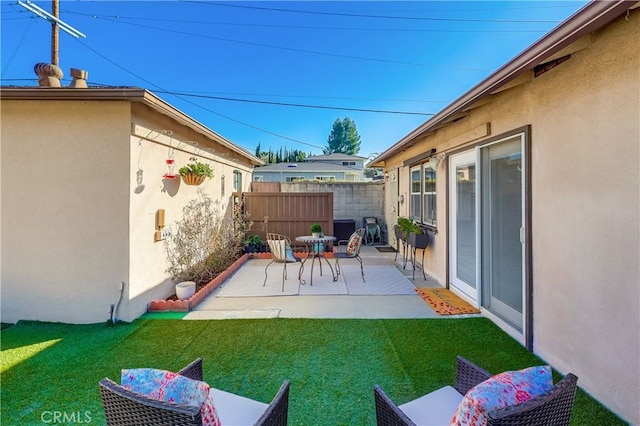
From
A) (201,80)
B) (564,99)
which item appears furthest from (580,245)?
(201,80)

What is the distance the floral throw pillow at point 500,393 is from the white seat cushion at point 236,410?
42.3 inches

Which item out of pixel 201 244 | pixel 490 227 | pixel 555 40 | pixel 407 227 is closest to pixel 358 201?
pixel 407 227

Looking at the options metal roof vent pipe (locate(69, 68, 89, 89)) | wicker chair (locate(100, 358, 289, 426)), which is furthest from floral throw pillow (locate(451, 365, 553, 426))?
metal roof vent pipe (locate(69, 68, 89, 89))

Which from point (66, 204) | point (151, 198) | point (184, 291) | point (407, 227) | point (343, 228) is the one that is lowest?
point (184, 291)

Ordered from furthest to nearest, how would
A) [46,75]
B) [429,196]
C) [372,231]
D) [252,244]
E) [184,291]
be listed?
[372,231] → [252,244] → [429,196] → [184,291] → [46,75]

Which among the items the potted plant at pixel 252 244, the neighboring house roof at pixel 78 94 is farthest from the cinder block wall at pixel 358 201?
the neighboring house roof at pixel 78 94

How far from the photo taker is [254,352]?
11.0 feet

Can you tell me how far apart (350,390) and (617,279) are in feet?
7.42

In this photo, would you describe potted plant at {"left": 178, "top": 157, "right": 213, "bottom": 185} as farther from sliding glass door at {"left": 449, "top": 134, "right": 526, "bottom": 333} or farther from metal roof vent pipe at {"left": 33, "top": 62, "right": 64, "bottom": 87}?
sliding glass door at {"left": 449, "top": 134, "right": 526, "bottom": 333}

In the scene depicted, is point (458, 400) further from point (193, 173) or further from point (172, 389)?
point (193, 173)

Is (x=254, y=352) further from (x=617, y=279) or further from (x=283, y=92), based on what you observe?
(x=283, y=92)

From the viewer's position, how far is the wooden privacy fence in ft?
30.2

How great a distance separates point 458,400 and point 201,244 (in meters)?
5.36

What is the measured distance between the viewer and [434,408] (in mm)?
1841
